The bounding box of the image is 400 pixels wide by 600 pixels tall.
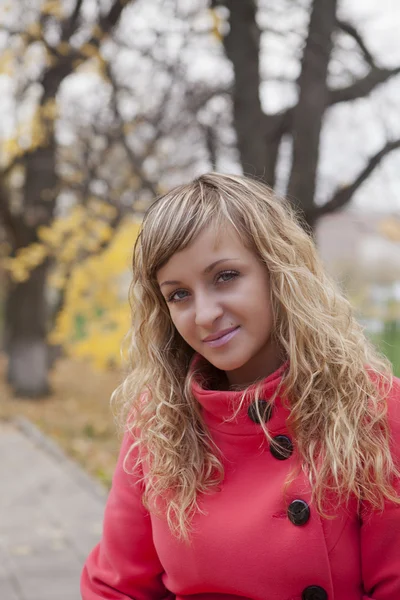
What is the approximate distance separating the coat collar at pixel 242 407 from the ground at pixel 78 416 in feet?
16.1

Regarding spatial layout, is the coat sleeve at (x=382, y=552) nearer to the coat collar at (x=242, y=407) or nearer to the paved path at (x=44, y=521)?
the coat collar at (x=242, y=407)

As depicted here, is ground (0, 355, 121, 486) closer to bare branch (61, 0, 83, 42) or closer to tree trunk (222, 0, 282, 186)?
tree trunk (222, 0, 282, 186)

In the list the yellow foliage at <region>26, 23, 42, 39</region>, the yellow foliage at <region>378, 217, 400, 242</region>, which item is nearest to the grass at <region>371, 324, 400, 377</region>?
the yellow foliage at <region>378, 217, 400, 242</region>

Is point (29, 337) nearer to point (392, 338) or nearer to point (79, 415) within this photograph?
point (79, 415)

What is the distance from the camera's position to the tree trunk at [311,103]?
476 cm

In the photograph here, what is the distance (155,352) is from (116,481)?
0.35 metres

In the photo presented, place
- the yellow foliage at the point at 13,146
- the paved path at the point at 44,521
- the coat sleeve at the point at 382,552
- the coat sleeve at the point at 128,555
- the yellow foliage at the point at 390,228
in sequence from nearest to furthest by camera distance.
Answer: the coat sleeve at the point at 382,552, the coat sleeve at the point at 128,555, the paved path at the point at 44,521, the yellow foliage at the point at 390,228, the yellow foliage at the point at 13,146

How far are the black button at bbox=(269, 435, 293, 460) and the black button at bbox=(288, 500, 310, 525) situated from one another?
11 cm

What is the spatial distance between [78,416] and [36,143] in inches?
144

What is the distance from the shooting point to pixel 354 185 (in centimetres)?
516

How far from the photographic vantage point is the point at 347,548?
1.68 metres

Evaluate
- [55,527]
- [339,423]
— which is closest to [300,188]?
[55,527]

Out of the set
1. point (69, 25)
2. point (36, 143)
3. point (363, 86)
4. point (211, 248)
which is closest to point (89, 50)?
point (69, 25)

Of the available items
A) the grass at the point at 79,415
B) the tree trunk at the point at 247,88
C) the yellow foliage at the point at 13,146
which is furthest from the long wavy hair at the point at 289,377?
the yellow foliage at the point at 13,146
